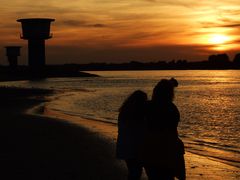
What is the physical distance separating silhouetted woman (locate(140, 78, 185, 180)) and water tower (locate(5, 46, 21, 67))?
418 feet

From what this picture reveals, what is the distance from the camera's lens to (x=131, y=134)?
6.33 m

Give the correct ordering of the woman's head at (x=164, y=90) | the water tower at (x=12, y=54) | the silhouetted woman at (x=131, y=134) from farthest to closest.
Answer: the water tower at (x=12, y=54), the silhouetted woman at (x=131, y=134), the woman's head at (x=164, y=90)

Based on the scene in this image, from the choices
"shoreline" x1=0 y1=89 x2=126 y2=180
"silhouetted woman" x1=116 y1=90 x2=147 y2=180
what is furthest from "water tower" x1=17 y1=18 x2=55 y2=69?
"silhouetted woman" x1=116 y1=90 x2=147 y2=180

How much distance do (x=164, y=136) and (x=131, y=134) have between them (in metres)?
0.85

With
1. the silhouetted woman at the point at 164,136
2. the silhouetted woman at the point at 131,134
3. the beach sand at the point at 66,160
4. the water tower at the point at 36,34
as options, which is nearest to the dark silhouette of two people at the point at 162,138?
the silhouetted woman at the point at 164,136

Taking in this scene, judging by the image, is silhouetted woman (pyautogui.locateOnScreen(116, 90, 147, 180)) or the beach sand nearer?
silhouetted woman (pyautogui.locateOnScreen(116, 90, 147, 180))

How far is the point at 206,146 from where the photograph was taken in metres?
16.5

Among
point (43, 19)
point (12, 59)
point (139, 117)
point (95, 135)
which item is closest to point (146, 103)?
point (139, 117)

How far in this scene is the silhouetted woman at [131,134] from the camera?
621 centimetres

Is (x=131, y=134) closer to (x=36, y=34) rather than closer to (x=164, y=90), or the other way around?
(x=164, y=90)

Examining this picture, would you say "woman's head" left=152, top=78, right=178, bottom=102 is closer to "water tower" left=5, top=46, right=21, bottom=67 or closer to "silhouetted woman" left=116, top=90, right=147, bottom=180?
"silhouetted woman" left=116, top=90, right=147, bottom=180

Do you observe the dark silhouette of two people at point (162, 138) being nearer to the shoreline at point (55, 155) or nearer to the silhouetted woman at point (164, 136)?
the silhouetted woman at point (164, 136)

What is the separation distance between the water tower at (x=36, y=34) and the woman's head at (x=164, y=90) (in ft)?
311

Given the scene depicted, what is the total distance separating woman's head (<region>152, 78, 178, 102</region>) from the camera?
550 centimetres
